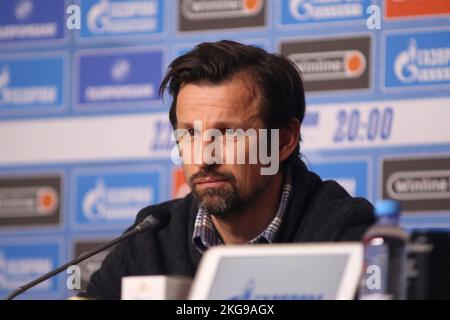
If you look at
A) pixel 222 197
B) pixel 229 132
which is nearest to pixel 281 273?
pixel 222 197

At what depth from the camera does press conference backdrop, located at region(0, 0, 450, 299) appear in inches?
152

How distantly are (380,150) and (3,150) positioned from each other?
1562 mm

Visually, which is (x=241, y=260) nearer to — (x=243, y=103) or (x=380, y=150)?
(x=243, y=103)

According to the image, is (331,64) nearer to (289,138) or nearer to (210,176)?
(289,138)

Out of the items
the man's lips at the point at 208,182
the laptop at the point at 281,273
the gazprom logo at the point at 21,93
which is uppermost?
the laptop at the point at 281,273

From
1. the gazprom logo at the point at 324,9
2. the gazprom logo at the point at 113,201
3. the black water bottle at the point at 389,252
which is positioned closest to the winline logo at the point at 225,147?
the black water bottle at the point at 389,252

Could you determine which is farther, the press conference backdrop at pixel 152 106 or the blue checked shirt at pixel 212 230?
the press conference backdrop at pixel 152 106

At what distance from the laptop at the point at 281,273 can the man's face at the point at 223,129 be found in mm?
891

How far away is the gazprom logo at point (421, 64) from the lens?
385 cm

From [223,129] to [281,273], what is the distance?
1.08 meters

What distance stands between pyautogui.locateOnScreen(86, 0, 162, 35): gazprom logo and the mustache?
1.56m

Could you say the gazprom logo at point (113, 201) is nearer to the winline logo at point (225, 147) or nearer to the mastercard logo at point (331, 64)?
the mastercard logo at point (331, 64)

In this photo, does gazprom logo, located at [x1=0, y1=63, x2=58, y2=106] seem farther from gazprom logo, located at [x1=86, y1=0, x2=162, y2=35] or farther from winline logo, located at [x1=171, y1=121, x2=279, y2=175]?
winline logo, located at [x1=171, y1=121, x2=279, y2=175]

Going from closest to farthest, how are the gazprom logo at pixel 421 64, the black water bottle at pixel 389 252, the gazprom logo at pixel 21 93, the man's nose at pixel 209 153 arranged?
the black water bottle at pixel 389 252, the man's nose at pixel 209 153, the gazprom logo at pixel 421 64, the gazprom logo at pixel 21 93
